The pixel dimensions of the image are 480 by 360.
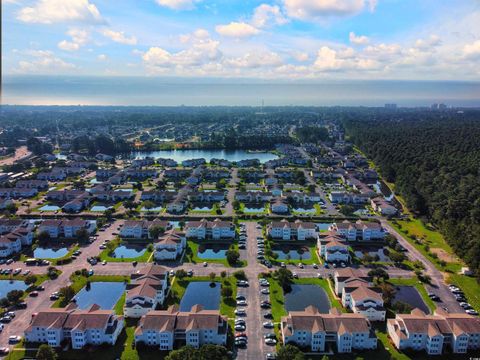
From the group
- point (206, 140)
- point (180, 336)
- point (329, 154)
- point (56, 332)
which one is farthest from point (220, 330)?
point (206, 140)

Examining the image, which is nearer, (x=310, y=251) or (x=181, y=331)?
(x=181, y=331)

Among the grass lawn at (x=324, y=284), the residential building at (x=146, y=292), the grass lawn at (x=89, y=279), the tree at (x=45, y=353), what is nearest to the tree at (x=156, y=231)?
the grass lawn at (x=89, y=279)

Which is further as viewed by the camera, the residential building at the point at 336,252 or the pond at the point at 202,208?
the pond at the point at 202,208

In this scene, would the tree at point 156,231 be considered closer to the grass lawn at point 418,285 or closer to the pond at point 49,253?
the pond at point 49,253

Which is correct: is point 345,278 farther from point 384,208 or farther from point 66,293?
point 66,293

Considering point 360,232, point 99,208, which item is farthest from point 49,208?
point 360,232

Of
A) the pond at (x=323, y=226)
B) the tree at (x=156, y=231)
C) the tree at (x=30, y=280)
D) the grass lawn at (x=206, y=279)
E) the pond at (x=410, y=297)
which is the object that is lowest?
the pond at (x=410, y=297)

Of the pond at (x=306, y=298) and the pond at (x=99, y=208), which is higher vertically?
the pond at (x=99, y=208)
